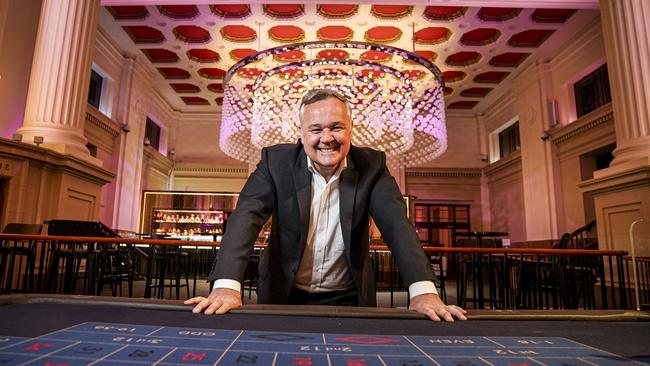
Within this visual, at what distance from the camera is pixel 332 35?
8875 mm

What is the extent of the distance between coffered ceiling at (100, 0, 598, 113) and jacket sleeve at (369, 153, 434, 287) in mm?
6342

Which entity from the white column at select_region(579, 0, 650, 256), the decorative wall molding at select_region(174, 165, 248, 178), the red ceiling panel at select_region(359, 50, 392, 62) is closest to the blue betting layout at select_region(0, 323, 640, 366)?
the white column at select_region(579, 0, 650, 256)

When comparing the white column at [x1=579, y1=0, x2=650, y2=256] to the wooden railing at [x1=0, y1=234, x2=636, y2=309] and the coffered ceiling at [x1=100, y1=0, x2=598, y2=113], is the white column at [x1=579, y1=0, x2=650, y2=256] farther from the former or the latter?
the coffered ceiling at [x1=100, y1=0, x2=598, y2=113]

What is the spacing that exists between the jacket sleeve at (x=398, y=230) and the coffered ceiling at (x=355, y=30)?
250 inches

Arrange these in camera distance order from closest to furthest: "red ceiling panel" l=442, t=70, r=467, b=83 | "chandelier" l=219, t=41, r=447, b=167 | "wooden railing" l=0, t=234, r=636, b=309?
"wooden railing" l=0, t=234, r=636, b=309 → "chandelier" l=219, t=41, r=447, b=167 → "red ceiling panel" l=442, t=70, r=467, b=83

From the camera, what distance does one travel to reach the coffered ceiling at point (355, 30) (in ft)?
25.0

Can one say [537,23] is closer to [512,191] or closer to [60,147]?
[512,191]

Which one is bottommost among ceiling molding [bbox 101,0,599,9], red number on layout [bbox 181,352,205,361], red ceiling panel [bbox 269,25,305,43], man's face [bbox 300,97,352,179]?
red number on layout [bbox 181,352,205,361]

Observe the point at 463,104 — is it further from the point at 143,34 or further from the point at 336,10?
the point at 143,34

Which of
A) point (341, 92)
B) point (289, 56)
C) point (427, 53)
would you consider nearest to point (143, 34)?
point (289, 56)

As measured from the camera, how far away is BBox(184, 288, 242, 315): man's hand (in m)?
1.23

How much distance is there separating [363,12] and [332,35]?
1192mm

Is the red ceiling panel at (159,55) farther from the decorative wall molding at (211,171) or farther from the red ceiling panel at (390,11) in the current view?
the red ceiling panel at (390,11)

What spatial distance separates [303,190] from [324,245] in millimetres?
231
